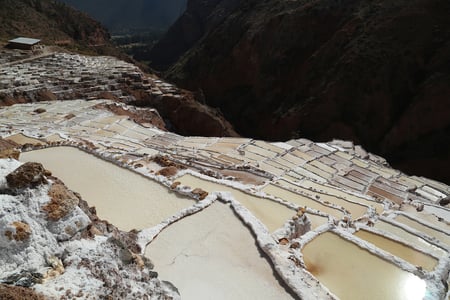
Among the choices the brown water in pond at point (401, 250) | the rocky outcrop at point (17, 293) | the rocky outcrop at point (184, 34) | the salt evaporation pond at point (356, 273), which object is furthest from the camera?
the rocky outcrop at point (184, 34)

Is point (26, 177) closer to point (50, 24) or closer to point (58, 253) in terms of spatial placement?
point (58, 253)

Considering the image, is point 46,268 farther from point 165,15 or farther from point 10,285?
point 165,15

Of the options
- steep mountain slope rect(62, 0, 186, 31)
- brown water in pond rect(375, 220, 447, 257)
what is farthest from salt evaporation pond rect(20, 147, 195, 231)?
steep mountain slope rect(62, 0, 186, 31)

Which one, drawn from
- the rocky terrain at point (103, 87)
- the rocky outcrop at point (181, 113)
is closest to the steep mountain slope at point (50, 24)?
the rocky terrain at point (103, 87)

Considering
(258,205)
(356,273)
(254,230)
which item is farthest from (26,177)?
(356,273)

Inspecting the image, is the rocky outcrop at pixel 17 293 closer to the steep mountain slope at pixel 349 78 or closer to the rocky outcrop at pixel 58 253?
the rocky outcrop at pixel 58 253

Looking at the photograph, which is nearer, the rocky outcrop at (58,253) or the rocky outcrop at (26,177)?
the rocky outcrop at (58,253)

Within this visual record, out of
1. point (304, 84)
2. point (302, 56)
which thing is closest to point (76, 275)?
point (304, 84)
